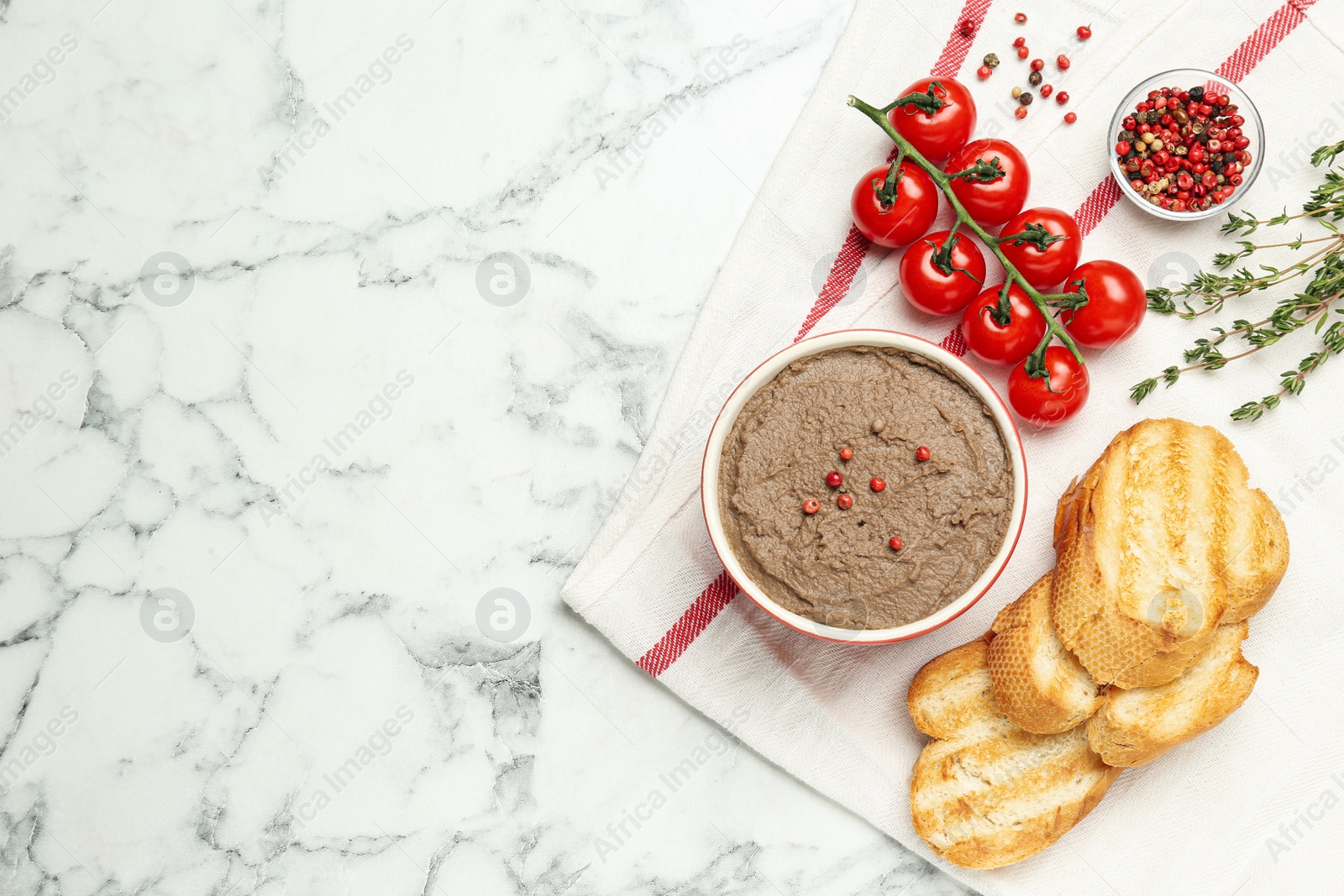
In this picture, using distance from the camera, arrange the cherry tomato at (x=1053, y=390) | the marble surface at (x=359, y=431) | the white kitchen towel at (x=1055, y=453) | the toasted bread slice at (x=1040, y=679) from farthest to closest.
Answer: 1. the marble surface at (x=359, y=431)
2. the white kitchen towel at (x=1055, y=453)
3. the cherry tomato at (x=1053, y=390)
4. the toasted bread slice at (x=1040, y=679)

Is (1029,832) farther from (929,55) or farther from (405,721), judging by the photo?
(929,55)

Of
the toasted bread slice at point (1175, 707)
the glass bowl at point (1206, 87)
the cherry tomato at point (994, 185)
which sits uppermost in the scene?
the glass bowl at point (1206, 87)

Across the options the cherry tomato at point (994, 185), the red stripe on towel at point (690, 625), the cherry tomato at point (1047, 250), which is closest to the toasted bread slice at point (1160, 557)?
the cherry tomato at point (1047, 250)

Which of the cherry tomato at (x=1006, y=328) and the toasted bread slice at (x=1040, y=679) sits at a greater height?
the cherry tomato at (x=1006, y=328)

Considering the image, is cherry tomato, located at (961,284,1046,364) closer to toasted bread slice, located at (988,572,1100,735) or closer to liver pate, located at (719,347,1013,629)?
liver pate, located at (719,347,1013,629)

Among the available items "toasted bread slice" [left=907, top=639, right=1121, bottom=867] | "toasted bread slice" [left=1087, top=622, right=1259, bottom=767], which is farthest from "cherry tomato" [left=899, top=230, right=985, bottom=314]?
"toasted bread slice" [left=1087, top=622, right=1259, bottom=767]

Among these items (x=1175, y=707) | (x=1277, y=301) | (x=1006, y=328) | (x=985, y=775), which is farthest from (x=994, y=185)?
(x=985, y=775)

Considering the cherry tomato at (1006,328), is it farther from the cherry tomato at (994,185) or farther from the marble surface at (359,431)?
the marble surface at (359,431)
